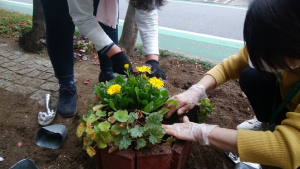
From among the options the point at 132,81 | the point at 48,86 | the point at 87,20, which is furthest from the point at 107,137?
the point at 48,86

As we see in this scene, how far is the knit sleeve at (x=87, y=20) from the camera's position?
4.54 feet

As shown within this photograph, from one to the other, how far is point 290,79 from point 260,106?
1.41 feet

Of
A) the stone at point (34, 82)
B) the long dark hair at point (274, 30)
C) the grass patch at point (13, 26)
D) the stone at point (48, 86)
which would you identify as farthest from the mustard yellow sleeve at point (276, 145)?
the grass patch at point (13, 26)

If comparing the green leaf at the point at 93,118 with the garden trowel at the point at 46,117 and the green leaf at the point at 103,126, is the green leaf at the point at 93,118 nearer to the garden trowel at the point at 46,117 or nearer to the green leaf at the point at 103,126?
the green leaf at the point at 103,126

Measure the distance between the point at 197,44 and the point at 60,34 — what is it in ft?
10.1

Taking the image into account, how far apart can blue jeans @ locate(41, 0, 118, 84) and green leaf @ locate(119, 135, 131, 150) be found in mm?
1040

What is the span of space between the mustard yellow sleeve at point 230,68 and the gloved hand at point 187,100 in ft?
0.51

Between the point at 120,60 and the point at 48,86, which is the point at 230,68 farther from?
the point at 48,86

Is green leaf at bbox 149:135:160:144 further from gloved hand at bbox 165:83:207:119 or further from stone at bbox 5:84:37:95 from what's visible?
stone at bbox 5:84:37:95

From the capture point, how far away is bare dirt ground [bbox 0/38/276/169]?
1.53 m

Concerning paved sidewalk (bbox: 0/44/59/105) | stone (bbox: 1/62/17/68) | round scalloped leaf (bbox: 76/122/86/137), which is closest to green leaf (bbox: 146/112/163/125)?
round scalloped leaf (bbox: 76/122/86/137)

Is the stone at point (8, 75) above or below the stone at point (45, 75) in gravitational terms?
above

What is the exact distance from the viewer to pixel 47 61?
2.93m

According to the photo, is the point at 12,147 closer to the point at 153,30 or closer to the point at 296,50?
the point at 153,30
